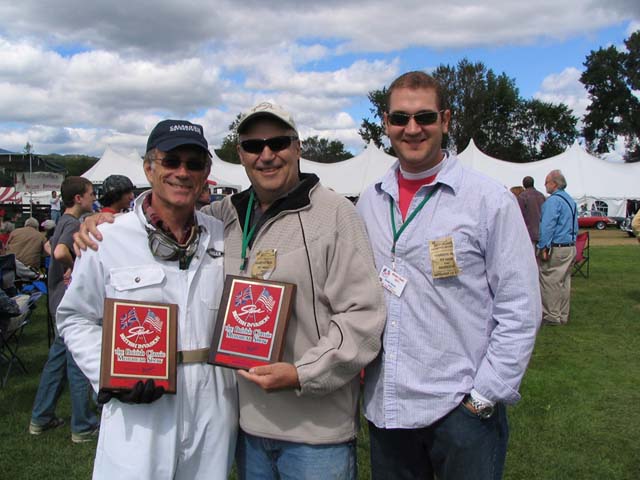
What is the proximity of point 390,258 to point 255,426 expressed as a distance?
33.6 inches

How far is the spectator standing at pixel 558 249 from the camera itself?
8.02 m

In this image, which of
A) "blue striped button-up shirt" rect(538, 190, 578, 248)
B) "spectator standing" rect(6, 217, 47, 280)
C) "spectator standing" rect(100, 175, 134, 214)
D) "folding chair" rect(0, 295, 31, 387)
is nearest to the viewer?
"spectator standing" rect(100, 175, 134, 214)

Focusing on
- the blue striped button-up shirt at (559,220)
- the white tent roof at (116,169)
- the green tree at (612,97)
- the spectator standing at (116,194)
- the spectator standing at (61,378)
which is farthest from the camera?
the green tree at (612,97)

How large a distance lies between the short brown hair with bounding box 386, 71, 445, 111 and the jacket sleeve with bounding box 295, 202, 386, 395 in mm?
609

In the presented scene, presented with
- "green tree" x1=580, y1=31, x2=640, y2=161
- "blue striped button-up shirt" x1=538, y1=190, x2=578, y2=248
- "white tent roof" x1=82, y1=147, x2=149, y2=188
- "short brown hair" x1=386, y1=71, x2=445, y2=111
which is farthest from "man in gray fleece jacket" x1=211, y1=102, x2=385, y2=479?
"green tree" x1=580, y1=31, x2=640, y2=161

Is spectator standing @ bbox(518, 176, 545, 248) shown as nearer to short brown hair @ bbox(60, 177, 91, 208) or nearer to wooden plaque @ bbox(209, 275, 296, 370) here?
short brown hair @ bbox(60, 177, 91, 208)

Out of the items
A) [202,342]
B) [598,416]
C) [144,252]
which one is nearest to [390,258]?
[202,342]

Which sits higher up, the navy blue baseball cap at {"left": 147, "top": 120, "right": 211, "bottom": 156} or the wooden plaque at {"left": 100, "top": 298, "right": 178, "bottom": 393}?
the navy blue baseball cap at {"left": 147, "top": 120, "right": 211, "bottom": 156}

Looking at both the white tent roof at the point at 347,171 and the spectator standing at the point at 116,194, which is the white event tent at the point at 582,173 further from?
the spectator standing at the point at 116,194

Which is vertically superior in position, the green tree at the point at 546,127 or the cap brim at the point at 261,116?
the green tree at the point at 546,127

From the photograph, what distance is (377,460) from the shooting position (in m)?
2.34

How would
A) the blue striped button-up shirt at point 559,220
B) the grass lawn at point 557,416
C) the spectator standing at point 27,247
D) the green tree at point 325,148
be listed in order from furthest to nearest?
the green tree at point 325,148
the spectator standing at point 27,247
the blue striped button-up shirt at point 559,220
the grass lawn at point 557,416

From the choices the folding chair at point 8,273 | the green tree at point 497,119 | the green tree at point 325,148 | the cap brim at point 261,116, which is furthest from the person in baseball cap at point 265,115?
the green tree at point 325,148

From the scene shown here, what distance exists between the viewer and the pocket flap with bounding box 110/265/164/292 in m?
2.01
